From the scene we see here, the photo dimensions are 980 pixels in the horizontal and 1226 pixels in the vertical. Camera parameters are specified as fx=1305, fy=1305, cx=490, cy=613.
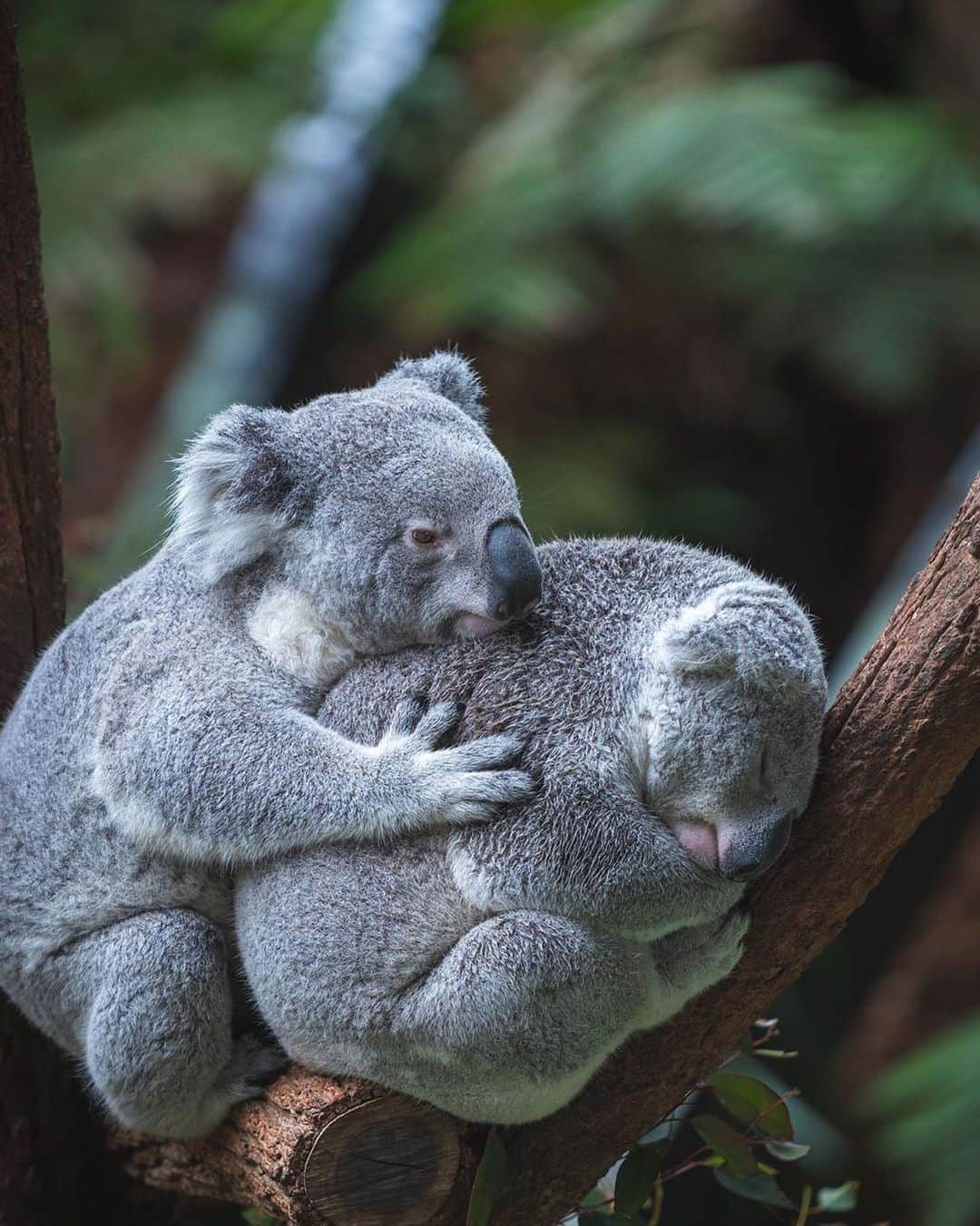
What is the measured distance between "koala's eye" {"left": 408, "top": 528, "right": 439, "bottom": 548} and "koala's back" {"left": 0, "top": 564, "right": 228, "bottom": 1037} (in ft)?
2.36

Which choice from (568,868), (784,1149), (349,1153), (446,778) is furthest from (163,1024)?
(784,1149)

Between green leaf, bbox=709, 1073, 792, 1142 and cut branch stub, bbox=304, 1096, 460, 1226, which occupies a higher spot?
green leaf, bbox=709, 1073, 792, 1142

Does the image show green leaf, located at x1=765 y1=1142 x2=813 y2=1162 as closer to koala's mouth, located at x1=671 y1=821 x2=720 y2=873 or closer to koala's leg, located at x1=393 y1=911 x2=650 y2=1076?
koala's leg, located at x1=393 y1=911 x2=650 y2=1076

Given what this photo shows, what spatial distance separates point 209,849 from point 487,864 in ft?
2.14

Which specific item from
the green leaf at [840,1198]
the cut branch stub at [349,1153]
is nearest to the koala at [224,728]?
the cut branch stub at [349,1153]

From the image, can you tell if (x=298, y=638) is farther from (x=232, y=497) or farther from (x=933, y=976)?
(x=933, y=976)

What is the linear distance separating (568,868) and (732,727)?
17.3 inches

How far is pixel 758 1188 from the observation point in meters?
3.26

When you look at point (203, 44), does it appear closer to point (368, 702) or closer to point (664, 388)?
point (664, 388)

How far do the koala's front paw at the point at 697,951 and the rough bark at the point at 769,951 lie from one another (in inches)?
5.1

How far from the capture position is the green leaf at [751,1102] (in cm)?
330

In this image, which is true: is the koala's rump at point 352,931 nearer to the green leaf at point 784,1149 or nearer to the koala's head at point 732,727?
the koala's head at point 732,727

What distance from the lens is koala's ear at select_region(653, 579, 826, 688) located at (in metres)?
2.63

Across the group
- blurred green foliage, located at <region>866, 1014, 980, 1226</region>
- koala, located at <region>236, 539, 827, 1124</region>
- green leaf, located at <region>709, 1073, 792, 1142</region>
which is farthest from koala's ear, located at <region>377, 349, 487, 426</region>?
blurred green foliage, located at <region>866, 1014, 980, 1226</region>
